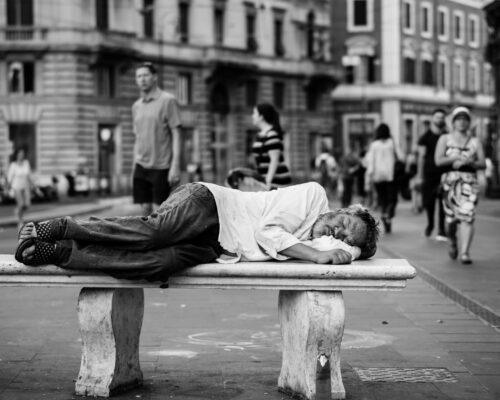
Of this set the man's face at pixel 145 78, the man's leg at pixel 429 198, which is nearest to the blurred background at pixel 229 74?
the man's leg at pixel 429 198

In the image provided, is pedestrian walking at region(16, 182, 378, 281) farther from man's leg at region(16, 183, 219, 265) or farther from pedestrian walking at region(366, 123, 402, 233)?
pedestrian walking at region(366, 123, 402, 233)

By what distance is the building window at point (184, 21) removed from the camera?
53016mm

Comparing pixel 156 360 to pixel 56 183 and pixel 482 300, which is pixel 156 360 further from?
pixel 56 183

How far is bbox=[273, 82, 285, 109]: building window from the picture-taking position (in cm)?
5930

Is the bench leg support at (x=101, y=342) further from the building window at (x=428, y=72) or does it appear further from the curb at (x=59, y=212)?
the building window at (x=428, y=72)

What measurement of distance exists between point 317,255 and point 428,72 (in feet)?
221

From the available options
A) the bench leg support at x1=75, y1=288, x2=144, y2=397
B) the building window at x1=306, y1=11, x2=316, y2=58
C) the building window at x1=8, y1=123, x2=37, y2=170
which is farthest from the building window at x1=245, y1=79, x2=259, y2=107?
the bench leg support at x1=75, y1=288, x2=144, y2=397

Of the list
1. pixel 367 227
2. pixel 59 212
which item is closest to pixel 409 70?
pixel 59 212

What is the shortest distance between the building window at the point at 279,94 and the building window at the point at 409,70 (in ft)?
38.4

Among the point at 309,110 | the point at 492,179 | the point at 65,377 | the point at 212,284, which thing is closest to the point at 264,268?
the point at 212,284

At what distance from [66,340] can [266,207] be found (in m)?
2.09

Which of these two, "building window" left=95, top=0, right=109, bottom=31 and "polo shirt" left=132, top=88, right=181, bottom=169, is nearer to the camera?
"polo shirt" left=132, top=88, right=181, bottom=169

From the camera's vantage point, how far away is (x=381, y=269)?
17.0 feet

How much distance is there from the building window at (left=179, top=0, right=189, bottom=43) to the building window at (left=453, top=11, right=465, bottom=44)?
24.6 metres
